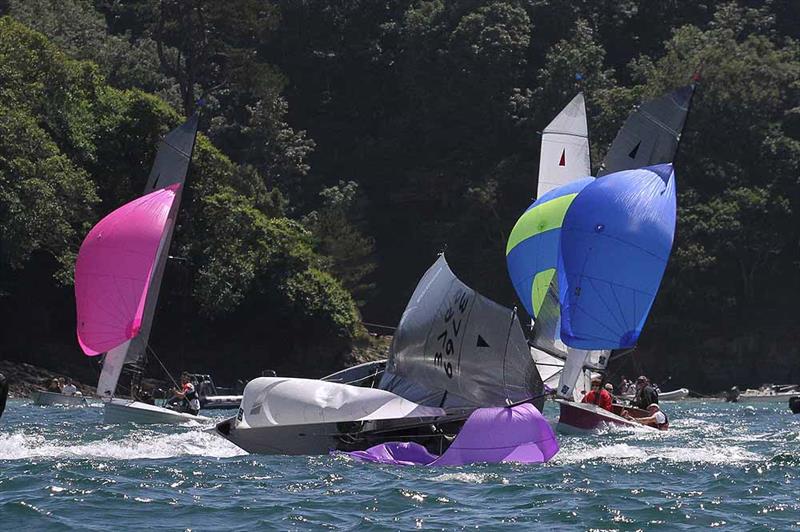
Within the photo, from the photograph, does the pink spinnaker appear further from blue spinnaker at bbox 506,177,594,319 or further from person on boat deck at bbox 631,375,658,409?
person on boat deck at bbox 631,375,658,409

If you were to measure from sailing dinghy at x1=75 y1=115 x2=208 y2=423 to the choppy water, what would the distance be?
6739 mm

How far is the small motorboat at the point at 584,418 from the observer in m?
33.4

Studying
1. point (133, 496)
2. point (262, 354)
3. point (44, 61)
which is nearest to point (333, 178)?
point (262, 354)

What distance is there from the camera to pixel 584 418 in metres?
33.5

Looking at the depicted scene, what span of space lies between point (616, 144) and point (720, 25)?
125 ft

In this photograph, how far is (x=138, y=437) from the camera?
30.7m

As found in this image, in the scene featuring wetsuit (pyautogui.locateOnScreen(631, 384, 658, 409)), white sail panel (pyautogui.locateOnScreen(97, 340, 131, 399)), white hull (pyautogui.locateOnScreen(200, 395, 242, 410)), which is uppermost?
wetsuit (pyautogui.locateOnScreen(631, 384, 658, 409))

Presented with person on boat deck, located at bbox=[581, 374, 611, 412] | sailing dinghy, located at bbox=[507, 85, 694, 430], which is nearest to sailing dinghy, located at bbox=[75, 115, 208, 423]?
sailing dinghy, located at bbox=[507, 85, 694, 430]

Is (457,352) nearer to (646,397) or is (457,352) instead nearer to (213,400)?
(646,397)

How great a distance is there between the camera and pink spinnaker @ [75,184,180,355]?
118 feet

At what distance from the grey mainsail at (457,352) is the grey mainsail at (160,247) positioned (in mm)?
11428

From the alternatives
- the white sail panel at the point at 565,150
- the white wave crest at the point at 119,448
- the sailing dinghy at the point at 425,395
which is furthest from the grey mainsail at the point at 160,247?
the sailing dinghy at the point at 425,395

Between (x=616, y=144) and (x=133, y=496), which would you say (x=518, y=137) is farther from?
(x=133, y=496)

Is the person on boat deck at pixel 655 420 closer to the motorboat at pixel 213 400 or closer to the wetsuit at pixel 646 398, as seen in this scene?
the wetsuit at pixel 646 398
